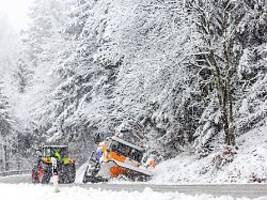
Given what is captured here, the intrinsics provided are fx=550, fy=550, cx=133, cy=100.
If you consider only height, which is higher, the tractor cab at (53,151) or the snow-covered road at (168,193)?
the tractor cab at (53,151)

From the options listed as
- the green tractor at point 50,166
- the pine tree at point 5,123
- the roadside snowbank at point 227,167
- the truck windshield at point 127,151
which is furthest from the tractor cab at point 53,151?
the pine tree at point 5,123

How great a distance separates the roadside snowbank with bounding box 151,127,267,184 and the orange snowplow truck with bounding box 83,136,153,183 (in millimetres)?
894

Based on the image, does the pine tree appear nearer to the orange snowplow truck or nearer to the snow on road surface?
the orange snowplow truck

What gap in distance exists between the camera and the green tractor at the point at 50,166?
2605 cm

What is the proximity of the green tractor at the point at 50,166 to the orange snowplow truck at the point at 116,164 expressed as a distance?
7.92 feet

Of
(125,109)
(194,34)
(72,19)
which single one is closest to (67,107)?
(72,19)

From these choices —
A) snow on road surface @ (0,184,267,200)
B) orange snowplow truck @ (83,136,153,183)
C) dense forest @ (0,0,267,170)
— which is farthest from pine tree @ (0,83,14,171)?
snow on road surface @ (0,184,267,200)

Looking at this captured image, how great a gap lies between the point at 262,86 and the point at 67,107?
16.8 meters

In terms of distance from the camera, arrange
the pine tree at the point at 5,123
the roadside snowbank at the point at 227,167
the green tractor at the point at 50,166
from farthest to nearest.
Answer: the pine tree at the point at 5,123
the green tractor at the point at 50,166
the roadside snowbank at the point at 227,167

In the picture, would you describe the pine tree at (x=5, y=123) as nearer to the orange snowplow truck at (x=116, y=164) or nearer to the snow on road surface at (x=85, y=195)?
the orange snowplow truck at (x=116, y=164)

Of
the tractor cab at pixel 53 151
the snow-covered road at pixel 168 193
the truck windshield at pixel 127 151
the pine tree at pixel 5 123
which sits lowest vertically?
the snow-covered road at pixel 168 193

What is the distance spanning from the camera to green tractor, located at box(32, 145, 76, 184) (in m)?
26.0

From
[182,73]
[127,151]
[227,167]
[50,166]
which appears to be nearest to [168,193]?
[227,167]

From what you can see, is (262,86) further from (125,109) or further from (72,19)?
(72,19)
